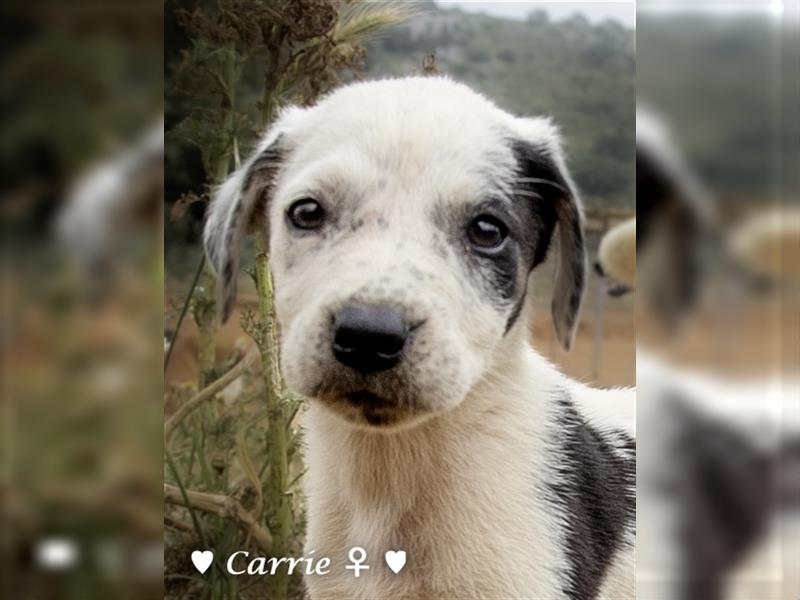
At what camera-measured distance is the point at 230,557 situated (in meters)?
2.15

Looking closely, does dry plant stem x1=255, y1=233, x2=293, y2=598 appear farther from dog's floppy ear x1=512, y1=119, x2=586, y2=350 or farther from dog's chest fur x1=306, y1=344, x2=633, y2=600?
dog's floppy ear x1=512, y1=119, x2=586, y2=350

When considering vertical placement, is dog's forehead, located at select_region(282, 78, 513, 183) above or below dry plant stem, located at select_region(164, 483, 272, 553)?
above

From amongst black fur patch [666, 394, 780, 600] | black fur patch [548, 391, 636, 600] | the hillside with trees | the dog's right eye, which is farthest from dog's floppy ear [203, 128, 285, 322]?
black fur patch [666, 394, 780, 600]

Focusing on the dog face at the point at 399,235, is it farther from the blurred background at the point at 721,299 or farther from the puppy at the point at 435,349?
the blurred background at the point at 721,299

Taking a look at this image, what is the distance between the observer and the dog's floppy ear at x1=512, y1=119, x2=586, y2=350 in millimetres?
2008

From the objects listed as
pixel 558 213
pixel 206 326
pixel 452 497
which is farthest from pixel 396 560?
pixel 558 213

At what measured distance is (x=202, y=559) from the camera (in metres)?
2.13

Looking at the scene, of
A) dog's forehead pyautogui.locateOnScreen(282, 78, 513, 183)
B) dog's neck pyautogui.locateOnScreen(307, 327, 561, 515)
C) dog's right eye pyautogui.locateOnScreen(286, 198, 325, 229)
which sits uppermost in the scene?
dog's forehead pyautogui.locateOnScreen(282, 78, 513, 183)

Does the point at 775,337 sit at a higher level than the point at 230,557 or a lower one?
higher

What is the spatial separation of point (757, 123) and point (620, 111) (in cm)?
31

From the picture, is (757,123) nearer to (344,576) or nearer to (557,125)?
(557,125)

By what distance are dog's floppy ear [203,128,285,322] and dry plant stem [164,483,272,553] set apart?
512 millimetres

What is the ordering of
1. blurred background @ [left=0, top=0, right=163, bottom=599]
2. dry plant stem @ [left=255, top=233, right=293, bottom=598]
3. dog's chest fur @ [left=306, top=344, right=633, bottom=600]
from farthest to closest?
dry plant stem @ [left=255, top=233, right=293, bottom=598] → dog's chest fur @ [left=306, top=344, right=633, bottom=600] → blurred background @ [left=0, top=0, right=163, bottom=599]

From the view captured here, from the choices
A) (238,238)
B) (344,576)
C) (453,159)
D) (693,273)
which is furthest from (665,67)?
(344,576)
